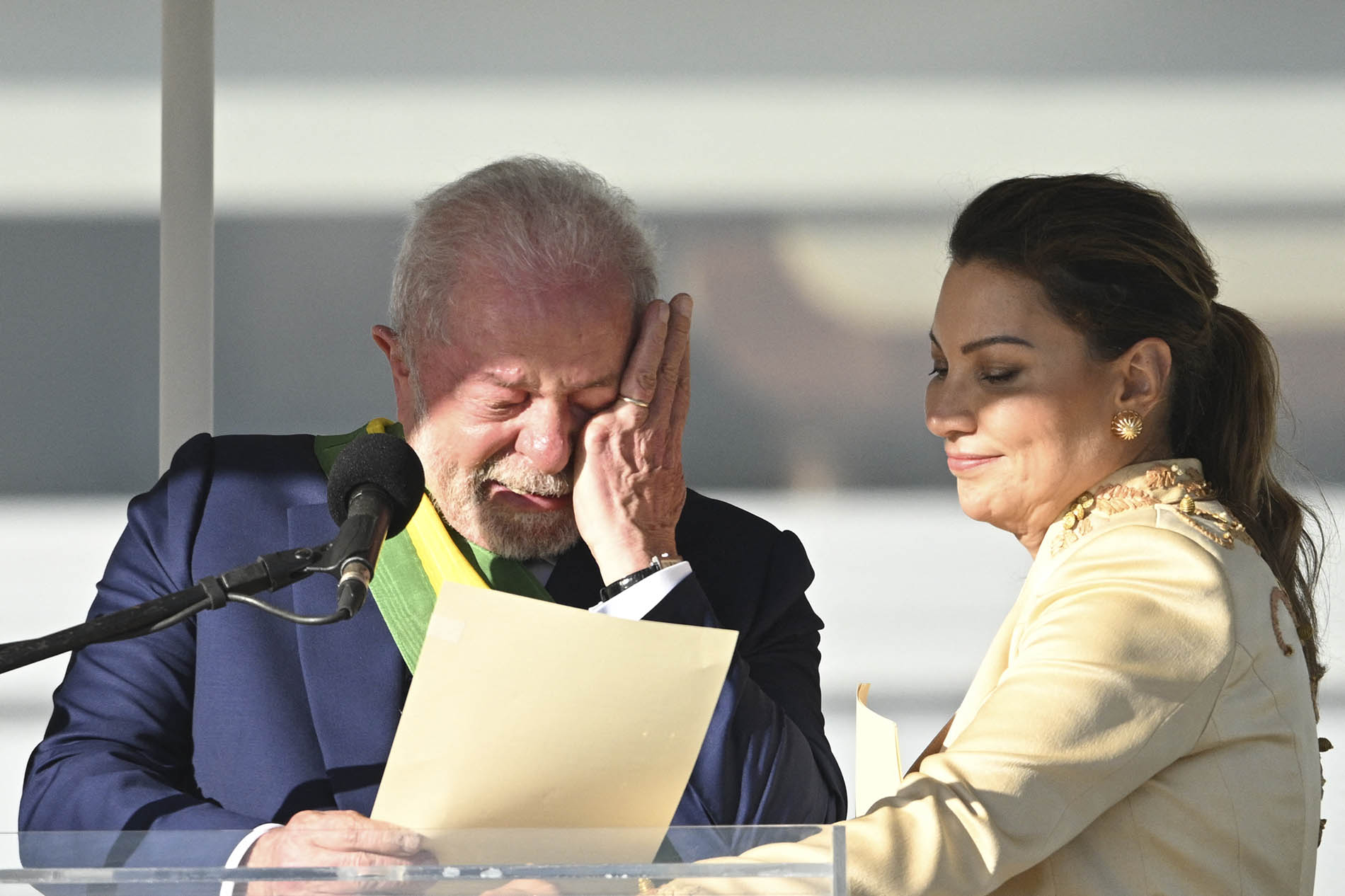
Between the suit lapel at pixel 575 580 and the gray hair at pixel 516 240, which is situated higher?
the gray hair at pixel 516 240

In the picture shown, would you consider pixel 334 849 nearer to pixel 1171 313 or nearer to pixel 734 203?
pixel 1171 313

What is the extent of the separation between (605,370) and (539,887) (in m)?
0.98

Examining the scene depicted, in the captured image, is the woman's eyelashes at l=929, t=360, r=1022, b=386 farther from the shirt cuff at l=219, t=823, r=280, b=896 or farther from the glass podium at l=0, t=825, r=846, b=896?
the shirt cuff at l=219, t=823, r=280, b=896

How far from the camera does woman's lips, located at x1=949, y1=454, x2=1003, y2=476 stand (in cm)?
179

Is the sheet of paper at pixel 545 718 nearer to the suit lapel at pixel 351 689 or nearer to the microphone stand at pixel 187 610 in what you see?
the microphone stand at pixel 187 610

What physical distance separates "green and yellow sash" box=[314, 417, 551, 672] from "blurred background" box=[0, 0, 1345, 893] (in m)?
1.19

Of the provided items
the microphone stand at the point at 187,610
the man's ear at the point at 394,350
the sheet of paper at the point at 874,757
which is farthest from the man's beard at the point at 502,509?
the microphone stand at the point at 187,610

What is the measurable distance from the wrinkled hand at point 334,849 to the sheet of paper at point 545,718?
0.13 feet

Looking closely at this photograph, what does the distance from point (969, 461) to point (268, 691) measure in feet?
3.07

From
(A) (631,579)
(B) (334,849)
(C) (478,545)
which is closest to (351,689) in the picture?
(C) (478,545)

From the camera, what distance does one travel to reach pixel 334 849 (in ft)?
4.00

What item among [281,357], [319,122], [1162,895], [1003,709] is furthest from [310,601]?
[319,122]

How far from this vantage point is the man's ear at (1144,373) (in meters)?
1.74

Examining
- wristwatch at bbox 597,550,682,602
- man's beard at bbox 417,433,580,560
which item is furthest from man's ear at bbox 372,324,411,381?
wristwatch at bbox 597,550,682,602
